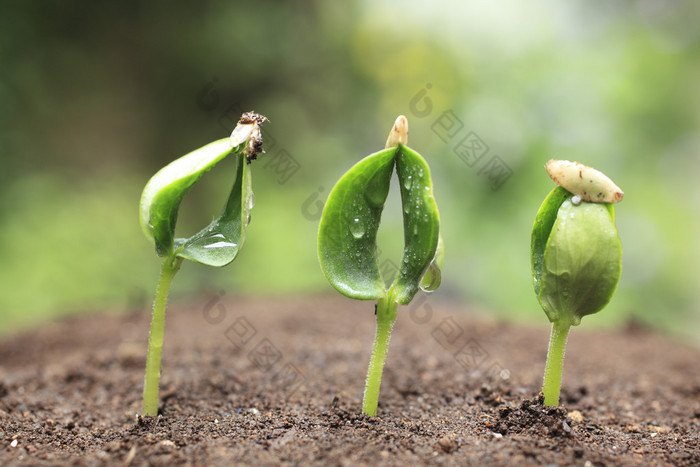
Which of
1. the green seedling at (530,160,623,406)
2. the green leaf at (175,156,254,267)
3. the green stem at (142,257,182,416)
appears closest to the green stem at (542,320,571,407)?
the green seedling at (530,160,623,406)

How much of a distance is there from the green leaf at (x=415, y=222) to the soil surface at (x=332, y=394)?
0.89 ft

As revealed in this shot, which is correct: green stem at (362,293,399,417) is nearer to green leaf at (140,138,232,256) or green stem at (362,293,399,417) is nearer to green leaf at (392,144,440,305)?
green leaf at (392,144,440,305)

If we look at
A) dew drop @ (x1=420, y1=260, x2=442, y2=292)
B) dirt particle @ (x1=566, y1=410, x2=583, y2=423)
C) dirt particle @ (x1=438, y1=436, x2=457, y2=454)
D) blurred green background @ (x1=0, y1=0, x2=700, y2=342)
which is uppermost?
blurred green background @ (x1=0, y1=0, x2=700, y2=342)

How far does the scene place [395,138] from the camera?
2.99 feet

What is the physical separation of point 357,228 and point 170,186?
1.09ft

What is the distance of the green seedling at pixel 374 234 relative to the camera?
3.01ft

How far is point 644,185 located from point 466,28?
1807 mm

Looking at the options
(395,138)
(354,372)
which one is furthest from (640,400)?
(395,138)

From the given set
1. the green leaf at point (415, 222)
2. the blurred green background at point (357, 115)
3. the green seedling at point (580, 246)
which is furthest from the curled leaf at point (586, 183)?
the blurred green background at point (357, 115)

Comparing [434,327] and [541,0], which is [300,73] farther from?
[434,327]

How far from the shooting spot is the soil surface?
35.4 inches

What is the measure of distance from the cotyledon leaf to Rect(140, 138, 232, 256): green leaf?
0.21m

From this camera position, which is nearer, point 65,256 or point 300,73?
point 65,256

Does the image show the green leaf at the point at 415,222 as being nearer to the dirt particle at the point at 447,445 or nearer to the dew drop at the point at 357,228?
the dew drop at the point at 357,228
